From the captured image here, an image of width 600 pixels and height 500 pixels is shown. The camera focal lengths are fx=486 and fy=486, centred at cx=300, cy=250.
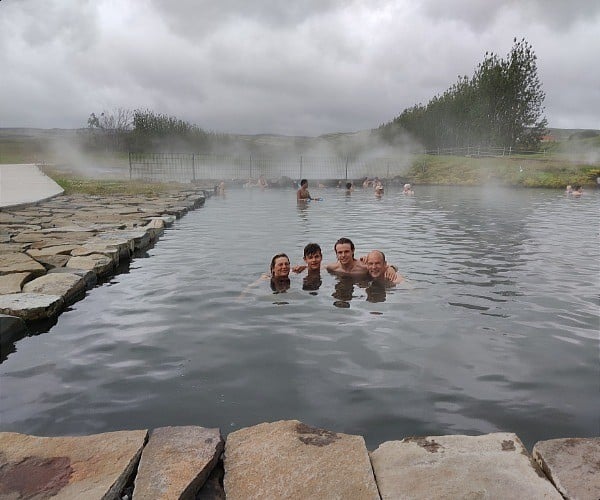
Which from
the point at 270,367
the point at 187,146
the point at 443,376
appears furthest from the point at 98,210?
Answer: the point at 187,146

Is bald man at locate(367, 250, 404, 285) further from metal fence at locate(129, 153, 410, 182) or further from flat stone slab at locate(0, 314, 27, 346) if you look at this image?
metal fence at locate(129, 153, 410, 182)

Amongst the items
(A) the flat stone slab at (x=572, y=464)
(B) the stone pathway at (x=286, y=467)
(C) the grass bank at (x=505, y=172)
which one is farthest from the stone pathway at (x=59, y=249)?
(C) the grass bank at (x=505, y=172)

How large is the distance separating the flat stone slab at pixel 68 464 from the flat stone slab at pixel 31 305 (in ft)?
6.33

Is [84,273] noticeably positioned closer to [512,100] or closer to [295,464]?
[295,464]

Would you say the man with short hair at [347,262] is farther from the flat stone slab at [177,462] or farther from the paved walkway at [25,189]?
the paved walkway at [25,189]

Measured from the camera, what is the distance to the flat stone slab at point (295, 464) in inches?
76.0

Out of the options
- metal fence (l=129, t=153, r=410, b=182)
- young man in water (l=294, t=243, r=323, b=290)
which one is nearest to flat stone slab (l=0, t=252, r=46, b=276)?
young man in water (l=294, t=243, r=323, b=290)

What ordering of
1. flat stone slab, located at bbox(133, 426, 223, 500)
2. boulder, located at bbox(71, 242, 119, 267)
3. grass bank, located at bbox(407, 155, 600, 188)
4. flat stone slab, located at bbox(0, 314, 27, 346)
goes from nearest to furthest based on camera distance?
1. flat stone slab, located at bbox(133, 426, 223, 500)
2. flat stone slab, located at bbox(0, 314, 27, 346)
3. boulder, located at bbox(71, 242, 119, 267)
4. grass bank, located at bbox(407, 155, 600, 188)

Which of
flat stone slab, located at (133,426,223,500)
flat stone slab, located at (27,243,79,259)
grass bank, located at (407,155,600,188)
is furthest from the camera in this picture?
grass bank, located at (407,155,600,188)

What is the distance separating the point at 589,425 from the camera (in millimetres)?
2719

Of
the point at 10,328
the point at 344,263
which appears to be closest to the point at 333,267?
the point at 344,263

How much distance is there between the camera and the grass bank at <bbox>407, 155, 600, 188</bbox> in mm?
25953

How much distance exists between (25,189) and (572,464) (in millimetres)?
16426

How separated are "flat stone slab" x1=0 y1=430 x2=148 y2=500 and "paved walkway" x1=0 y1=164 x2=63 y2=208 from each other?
34.2ft
